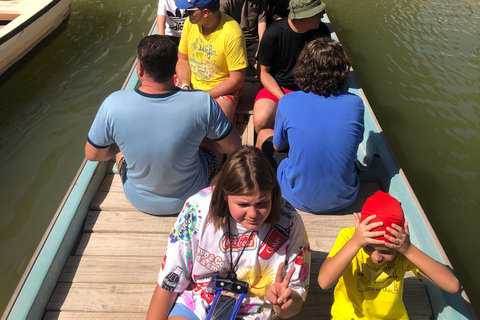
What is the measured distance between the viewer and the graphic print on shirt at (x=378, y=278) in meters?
1.63

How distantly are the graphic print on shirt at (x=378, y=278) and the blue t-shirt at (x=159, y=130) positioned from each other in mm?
1019

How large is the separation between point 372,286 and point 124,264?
1.32 meters

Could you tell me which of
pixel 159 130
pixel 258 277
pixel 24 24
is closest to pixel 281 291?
pixel 258 277

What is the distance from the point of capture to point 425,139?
4375mm

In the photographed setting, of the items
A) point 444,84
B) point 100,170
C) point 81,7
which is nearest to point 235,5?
point 100,170

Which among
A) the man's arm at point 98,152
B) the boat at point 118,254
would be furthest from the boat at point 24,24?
the man's arm at point 98,152

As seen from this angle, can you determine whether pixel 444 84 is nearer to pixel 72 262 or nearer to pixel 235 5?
pixel 235 5

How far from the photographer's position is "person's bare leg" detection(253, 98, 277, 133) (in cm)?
288

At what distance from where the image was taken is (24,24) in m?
5.51

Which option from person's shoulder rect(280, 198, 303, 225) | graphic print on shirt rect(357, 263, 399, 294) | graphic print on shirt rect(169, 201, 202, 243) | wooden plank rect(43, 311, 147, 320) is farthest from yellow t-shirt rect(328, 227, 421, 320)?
wooden plank rect(43, 311, 147, 320)

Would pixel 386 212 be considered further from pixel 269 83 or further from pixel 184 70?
pixel 184 70

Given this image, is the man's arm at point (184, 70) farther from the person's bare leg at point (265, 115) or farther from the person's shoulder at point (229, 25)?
the person's bare leg at point (265, 115)

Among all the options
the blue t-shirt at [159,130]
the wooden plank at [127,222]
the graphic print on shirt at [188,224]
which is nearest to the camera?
the graphic print on shirt at [188,224]

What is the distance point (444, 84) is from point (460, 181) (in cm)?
185
